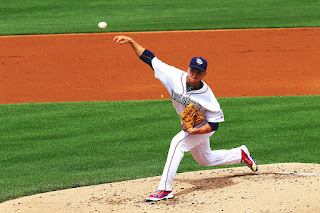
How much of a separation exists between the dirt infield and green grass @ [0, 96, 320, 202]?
73 centimetres

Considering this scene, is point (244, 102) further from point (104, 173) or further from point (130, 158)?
point (104, 173)

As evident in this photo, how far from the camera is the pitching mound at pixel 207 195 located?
6.24 metres

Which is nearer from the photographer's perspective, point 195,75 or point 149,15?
point 195,75

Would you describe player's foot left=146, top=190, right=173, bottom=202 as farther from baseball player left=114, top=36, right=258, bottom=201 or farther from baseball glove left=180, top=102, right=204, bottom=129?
baseball glove left=180, top=102, right=204, bottom=129

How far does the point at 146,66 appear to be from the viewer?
607 inches

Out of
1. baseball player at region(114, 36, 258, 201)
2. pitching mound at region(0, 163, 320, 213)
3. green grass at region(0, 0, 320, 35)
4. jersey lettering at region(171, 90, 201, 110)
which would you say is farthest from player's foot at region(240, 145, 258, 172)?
green grass at region(0, 0, 320, 35)

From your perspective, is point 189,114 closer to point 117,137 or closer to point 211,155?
point 211,155

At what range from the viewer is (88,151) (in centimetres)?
932

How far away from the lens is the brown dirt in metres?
13.5

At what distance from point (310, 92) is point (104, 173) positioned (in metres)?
6.50

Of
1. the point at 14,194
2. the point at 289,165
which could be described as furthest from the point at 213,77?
the point at 14,194

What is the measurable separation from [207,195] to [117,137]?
3.65m

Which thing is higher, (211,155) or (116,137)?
(116,137)

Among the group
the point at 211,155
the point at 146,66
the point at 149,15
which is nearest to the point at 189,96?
the point at 211,155
